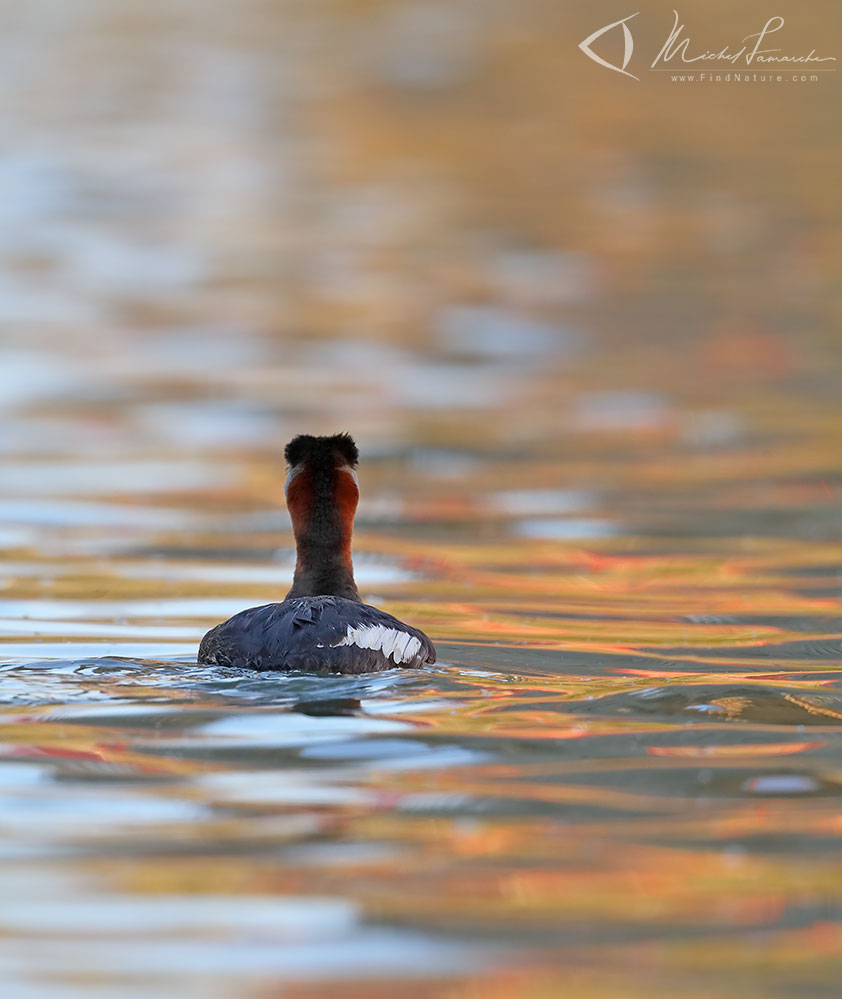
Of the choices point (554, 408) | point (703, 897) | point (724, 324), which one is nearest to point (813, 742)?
point (703, 897)

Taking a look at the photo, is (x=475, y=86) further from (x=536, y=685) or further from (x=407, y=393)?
(x=536, y=685)

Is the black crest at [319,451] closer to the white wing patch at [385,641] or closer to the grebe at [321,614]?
the grebe at [321,614]

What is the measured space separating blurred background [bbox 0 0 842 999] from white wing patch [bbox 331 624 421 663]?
0.18m

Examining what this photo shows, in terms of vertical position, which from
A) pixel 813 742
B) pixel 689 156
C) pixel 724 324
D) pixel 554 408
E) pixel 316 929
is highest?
pixel 689 156

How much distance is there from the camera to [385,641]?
9.99 metres

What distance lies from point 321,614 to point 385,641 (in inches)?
14.1

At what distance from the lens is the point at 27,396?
23594mm

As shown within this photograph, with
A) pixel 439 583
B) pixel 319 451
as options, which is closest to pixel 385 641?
pixel 319 451

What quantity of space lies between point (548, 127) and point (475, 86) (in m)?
2.45

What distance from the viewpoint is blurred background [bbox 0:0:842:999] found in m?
6.52

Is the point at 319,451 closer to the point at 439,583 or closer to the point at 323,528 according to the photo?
the point at 323,528

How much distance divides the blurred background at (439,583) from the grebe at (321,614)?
0.75 feet

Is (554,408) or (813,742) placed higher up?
(554,408)

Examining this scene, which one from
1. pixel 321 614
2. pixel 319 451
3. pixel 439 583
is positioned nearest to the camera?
pixel 321 614
